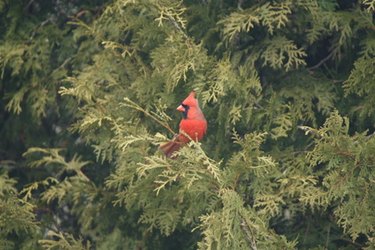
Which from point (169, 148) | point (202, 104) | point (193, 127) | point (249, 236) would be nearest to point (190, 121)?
point (193, 127)

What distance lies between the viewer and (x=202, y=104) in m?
7.31

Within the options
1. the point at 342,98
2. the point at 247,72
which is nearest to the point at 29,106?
the point at 247,72

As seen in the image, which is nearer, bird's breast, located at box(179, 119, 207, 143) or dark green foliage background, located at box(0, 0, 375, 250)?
bird's breast, located at box(179, 119, 207, 143)

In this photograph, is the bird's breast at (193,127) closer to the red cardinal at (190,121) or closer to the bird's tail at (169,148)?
the red cardinal at (190,121)

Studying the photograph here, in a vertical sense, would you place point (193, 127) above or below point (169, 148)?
above

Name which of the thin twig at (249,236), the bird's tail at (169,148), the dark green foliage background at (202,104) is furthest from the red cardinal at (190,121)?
the thin twig at (249,236)

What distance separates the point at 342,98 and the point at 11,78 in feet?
9.91

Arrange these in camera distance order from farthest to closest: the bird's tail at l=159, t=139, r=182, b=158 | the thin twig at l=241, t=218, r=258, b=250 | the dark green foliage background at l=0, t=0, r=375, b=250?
the dark green foliage background at l=0, t=0, r=375, b=250 < the bird's tail at l=159, t=139, r=182, b=158 < the thin twig at l=241, t=218, r=258, b=250

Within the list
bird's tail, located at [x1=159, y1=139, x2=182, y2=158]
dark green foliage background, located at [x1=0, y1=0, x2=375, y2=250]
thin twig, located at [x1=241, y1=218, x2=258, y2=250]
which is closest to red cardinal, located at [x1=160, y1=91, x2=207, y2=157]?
bird's tail, located at [x1=159, y1=139, x2=182, y2=158]

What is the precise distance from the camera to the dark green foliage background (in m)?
6.90

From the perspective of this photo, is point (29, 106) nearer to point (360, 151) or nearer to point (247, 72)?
point (247, 72)

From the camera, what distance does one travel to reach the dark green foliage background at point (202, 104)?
690 centimetres

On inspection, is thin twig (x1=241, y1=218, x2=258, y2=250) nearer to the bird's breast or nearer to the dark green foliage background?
the dark green foliage background

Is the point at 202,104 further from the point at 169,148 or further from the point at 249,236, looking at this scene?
the point at 249,236
